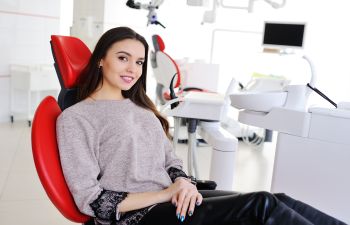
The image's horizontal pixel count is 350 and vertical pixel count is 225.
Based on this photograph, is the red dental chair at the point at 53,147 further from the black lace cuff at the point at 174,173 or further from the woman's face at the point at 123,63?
the black lace cuff at the point at 174,173

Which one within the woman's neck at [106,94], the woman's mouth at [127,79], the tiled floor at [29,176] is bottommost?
the tiled floor at [29,176]

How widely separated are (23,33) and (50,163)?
→ 352cm

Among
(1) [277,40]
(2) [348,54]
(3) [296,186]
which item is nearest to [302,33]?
(1) [277,40]

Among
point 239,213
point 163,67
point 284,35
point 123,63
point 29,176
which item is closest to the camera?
point 239,213

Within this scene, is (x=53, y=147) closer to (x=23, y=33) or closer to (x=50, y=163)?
(x=50, y=163)

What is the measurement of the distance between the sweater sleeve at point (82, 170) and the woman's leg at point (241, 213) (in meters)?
0.15

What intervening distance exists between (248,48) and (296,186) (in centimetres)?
378

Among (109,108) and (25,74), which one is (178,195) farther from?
(25,74)

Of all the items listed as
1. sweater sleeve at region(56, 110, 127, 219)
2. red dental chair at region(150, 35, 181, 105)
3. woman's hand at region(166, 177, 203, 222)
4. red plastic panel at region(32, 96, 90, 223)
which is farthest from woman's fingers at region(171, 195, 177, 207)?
red dental chair at region(150, 35, 181, 105)

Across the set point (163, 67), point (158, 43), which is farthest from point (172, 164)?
point (158, 43)

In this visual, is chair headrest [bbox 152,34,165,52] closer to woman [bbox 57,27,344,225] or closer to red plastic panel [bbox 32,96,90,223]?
woman [bbox 57,27,344,225]

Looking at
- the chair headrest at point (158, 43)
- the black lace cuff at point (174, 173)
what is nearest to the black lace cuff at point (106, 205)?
the black lace cuff at point (174, 173)

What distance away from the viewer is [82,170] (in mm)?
1128

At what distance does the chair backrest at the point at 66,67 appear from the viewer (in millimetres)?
1393
